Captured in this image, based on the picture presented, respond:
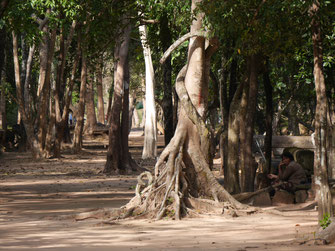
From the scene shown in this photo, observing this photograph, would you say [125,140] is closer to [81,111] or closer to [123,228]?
[81,111]

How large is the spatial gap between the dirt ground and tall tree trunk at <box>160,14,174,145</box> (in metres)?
4.04

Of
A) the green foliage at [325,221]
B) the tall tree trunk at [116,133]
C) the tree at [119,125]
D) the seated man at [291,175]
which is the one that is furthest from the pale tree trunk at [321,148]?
the tall tree trunk at [116,133]

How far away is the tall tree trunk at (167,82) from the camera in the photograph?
19.9 metres

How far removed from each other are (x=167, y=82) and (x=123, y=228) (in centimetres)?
1102

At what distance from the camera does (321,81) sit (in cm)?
952

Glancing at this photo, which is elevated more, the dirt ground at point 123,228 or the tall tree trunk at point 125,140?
the tall tree trunk at point 125,140

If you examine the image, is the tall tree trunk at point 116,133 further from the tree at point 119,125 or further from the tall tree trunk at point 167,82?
the tall tree trunk at point 167,82

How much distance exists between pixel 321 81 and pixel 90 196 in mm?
8330

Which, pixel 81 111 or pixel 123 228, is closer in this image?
pixel 123 228

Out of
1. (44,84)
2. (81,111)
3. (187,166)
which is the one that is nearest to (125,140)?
(44,84)

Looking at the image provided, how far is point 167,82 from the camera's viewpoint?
21.4 meters

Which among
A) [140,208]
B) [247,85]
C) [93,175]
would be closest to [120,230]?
[140,208]

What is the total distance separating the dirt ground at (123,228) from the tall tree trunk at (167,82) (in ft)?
13.3

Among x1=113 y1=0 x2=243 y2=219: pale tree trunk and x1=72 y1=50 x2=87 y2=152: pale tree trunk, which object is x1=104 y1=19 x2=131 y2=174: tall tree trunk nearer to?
x1=113 y1=0 x2=243 y2=219: pale tree trunk
